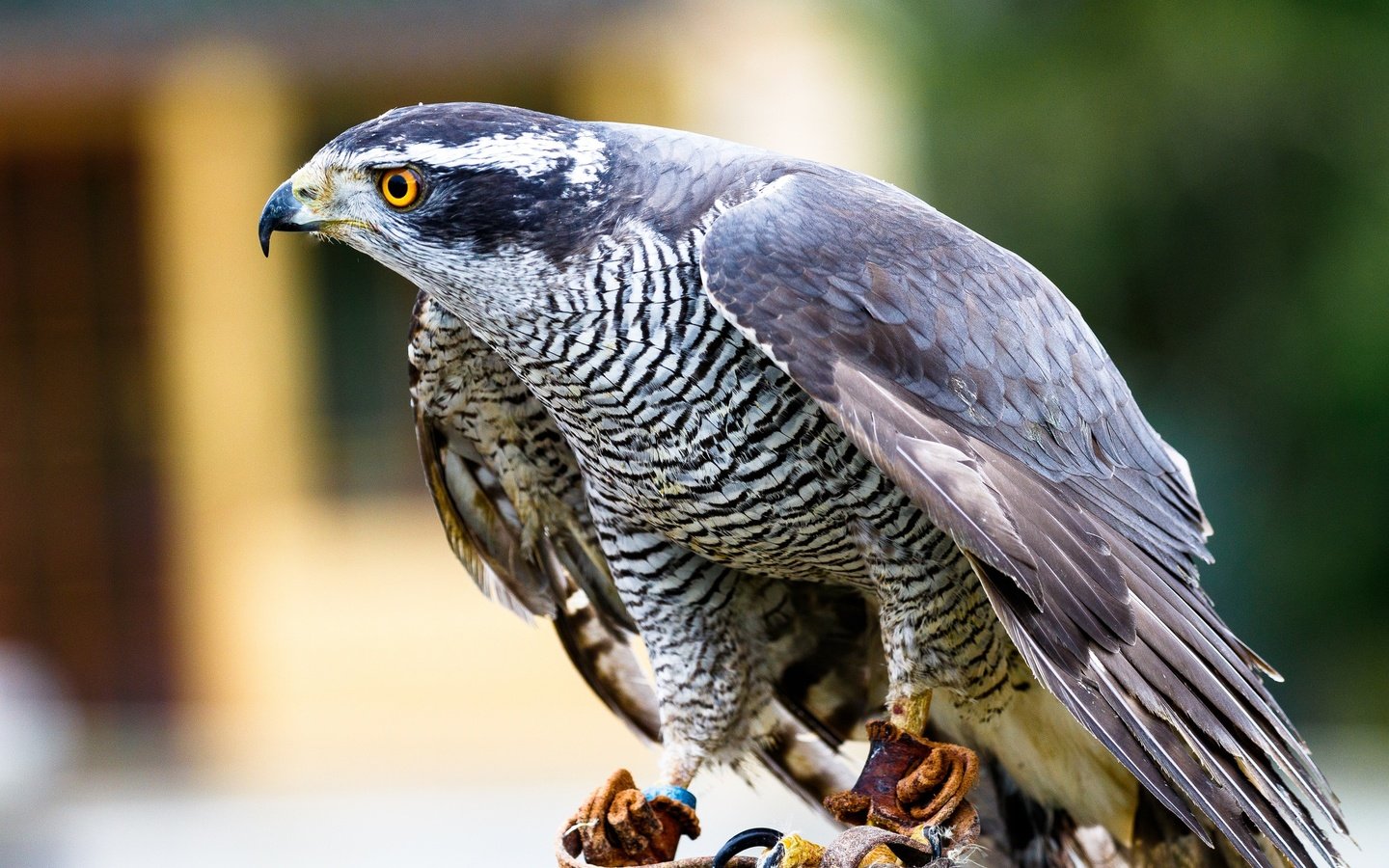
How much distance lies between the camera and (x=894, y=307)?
9.19 ft

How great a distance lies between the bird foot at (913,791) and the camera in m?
2.91

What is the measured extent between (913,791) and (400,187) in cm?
146

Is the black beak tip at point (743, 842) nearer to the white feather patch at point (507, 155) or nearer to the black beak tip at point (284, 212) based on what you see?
the white feather patch at point (507, 155)

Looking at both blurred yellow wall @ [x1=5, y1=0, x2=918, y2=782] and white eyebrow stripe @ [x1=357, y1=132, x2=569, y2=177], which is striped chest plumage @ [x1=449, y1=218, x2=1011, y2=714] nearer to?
white eyebrow stripe @ [x1=357, y1=132, x2=569, y2=177]

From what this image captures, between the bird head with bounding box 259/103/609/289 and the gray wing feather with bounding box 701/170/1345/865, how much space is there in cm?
32

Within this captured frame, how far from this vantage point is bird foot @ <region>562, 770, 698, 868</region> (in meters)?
3.15

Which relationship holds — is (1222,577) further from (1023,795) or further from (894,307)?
(894,307)

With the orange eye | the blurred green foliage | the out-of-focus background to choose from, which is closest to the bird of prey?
the orange eye

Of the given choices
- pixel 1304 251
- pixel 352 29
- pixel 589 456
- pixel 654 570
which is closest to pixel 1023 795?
pixel 654 570

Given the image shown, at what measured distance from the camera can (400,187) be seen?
9.56 feet

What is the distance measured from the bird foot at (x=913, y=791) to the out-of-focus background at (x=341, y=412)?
232 inches

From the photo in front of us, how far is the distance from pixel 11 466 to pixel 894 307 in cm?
895

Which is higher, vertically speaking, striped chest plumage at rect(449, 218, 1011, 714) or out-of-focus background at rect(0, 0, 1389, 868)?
striped chest plumage at rect(449, 218, 1011, 714)

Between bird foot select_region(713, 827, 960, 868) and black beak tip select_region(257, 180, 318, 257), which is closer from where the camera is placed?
bird foot select_region(713, 827, 960, 868)
